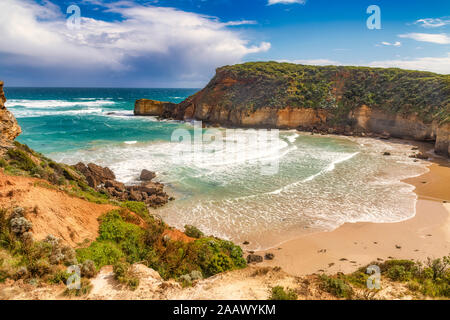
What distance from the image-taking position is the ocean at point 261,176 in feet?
48.9

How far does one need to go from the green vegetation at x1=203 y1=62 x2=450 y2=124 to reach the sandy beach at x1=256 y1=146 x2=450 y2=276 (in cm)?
2528

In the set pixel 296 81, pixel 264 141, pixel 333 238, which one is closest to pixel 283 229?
pixel 333 238

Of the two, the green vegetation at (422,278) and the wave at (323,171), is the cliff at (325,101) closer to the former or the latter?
the wave at (323,171)

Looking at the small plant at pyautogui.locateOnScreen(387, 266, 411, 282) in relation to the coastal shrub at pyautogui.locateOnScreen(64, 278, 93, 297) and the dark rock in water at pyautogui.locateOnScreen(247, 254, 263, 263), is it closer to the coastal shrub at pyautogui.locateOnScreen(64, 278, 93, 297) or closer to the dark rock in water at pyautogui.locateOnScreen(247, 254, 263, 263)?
the dark rock in water at pyautogui.locateOnScreen(247, 254, 263, 263)

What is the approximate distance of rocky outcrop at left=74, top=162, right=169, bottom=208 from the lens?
16.9 metres

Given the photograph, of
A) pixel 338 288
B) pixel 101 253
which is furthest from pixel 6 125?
pixel 338 288

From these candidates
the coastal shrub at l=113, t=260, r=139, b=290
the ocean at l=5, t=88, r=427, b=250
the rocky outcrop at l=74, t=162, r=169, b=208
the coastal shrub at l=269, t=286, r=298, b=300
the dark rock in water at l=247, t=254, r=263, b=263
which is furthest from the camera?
the rocky outcrop at l=74, t=162, r=169, b=208

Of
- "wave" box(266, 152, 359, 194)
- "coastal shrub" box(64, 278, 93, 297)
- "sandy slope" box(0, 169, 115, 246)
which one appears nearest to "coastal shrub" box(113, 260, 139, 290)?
"coastal shrub" box(64, 278, 93, 297)

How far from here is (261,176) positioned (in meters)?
22.0

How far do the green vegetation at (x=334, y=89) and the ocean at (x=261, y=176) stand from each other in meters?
7.64

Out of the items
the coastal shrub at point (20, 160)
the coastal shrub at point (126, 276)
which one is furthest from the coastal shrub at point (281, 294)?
the coastal shrub at point (20, 160)

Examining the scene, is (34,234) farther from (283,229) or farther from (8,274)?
(283,229)

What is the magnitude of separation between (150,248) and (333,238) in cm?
887

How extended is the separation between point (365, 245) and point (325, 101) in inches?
1553
